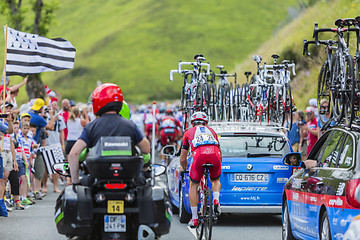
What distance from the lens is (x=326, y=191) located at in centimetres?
865

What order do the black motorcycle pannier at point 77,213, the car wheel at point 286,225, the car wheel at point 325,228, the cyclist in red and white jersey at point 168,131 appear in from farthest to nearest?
the cyclist in red and white jersey at point 168,131, the car wheel at point 286,225, the car wheel at point 325,228, the black motorcycle pannier at point 77,213

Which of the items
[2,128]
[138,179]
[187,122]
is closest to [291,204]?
[138,179]

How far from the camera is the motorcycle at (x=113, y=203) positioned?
7.04 meters

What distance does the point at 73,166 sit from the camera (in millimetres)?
7535

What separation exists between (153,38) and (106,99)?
172299mm

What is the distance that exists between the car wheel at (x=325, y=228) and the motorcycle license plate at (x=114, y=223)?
239 centimetres

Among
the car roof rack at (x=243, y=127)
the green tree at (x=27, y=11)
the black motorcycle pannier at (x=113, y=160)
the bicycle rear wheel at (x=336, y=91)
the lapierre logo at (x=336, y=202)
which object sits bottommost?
the lapierre logo at (x=336, y=202)

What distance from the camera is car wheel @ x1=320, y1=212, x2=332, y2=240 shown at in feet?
27.8

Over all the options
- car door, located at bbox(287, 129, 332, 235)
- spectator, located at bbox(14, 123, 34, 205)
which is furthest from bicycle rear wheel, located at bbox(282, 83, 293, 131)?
car door, located at bbox(287, 129, 332, 235)

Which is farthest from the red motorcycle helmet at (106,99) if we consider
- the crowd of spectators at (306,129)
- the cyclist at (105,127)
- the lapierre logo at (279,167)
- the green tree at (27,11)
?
the green tree at (27,11)

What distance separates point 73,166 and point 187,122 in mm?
12412

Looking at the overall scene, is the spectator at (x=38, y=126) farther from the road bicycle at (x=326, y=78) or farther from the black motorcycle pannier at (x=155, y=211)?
the black motorcycle pannier at (x=155, y=211)

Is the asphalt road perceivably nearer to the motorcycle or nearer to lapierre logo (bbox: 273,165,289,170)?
lapierre logo (bbox: 273,165,289,170)

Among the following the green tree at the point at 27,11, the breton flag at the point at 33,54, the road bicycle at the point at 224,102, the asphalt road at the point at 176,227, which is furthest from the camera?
the green tree at the point at 27,11
